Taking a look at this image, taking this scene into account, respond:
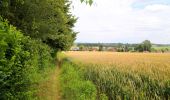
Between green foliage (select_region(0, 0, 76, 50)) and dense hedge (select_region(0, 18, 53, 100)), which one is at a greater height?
green foliage (select_region(0, 0, 76, 50))

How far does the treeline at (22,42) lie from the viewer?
1052 cm

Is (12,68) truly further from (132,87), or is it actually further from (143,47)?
(143,47)

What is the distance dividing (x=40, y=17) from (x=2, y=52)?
1226 cm

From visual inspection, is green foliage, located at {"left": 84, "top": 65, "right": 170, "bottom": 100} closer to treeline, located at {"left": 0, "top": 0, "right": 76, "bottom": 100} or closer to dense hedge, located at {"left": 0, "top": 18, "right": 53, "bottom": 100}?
treeline, located at {"left": 0, "top": 0, "right": 76, "bottom": 100}

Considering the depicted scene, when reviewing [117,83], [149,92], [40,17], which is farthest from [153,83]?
[40,17]

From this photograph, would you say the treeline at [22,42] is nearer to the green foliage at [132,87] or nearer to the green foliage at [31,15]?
the green foliage at [31,15]

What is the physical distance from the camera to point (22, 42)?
14.2 meters

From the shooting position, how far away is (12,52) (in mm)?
11289

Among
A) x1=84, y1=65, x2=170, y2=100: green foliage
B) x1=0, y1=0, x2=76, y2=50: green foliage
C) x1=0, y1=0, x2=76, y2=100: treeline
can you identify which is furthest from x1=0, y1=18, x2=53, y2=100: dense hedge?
x1=0, y1=0, x2=76, y2=50: green foliage

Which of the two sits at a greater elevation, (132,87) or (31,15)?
(31,15)

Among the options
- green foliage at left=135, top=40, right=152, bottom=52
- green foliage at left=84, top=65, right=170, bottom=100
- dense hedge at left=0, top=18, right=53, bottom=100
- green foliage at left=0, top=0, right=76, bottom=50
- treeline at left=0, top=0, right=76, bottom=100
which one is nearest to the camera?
dense hedge at left=0, top=18, right=53, bottom=100

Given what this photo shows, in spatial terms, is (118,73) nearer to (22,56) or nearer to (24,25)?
(24,25)

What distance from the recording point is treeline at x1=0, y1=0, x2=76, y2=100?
34.5 ft

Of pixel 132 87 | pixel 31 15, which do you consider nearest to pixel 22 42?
pixel 132 87
